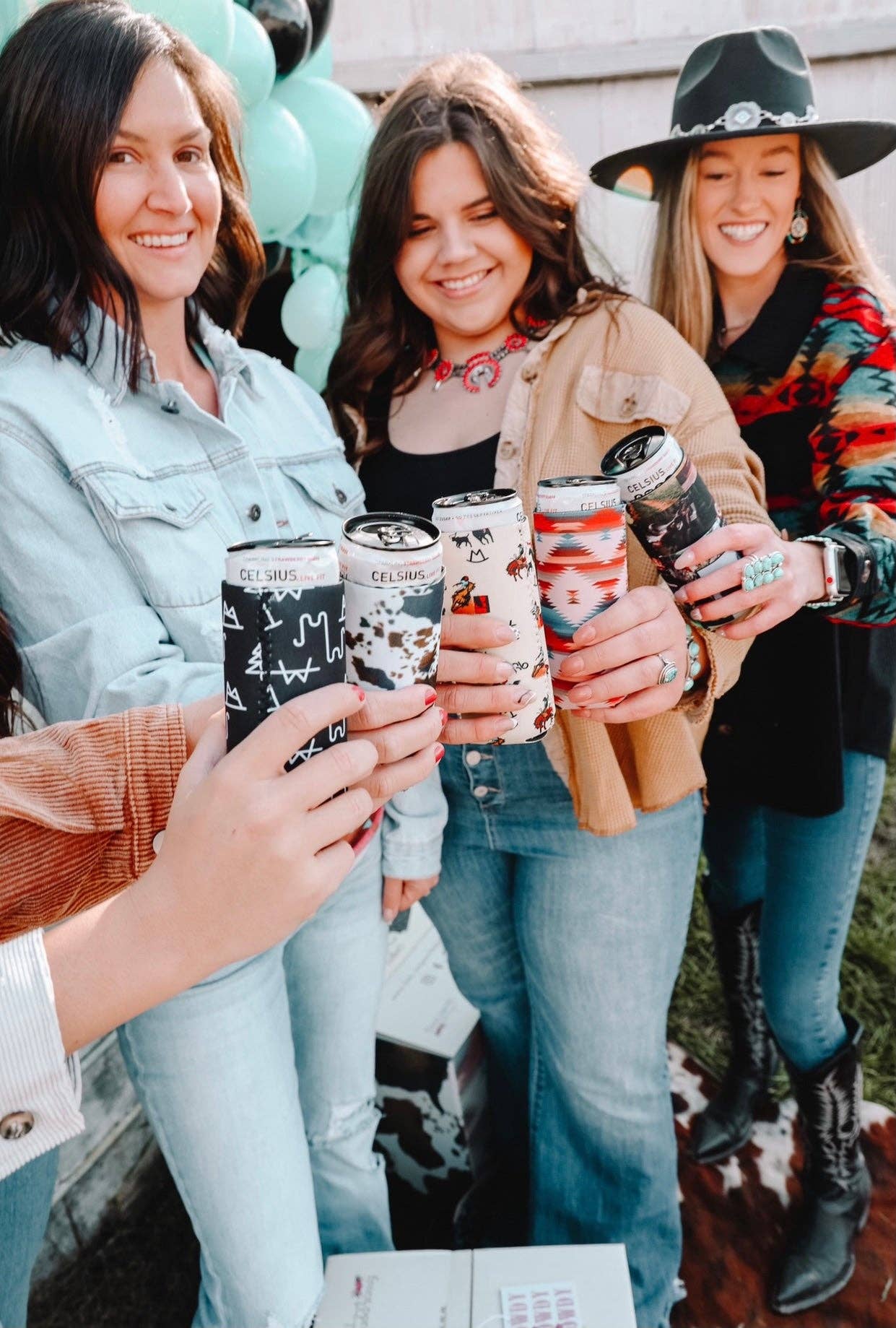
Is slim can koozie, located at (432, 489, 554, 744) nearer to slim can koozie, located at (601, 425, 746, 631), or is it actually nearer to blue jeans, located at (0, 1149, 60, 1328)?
slim can koozie, located at (601, 425, 746, 631)

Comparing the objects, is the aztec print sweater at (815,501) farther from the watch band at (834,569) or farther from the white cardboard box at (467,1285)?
the white cardboard box at (467,1285)

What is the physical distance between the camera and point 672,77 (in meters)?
3.93

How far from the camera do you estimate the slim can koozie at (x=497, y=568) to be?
976mm

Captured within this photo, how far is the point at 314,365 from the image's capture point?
2.38m

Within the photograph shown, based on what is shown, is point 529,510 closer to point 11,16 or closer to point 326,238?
point 11,16

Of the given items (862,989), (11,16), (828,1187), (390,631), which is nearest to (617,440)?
(390,631)

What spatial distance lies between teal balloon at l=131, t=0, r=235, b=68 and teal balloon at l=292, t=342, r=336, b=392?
0.78m

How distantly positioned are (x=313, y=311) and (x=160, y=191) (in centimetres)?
101

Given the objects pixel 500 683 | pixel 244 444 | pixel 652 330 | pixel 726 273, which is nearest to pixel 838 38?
pixel 726 273

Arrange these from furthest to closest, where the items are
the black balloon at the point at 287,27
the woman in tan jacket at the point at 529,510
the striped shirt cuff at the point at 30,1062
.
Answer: the black balloon at the point at 287,27 < the woman in tan jacket at the point at 529,510 < the striped shirt cuff at the point at 30,1062

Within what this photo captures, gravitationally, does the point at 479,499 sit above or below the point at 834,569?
above

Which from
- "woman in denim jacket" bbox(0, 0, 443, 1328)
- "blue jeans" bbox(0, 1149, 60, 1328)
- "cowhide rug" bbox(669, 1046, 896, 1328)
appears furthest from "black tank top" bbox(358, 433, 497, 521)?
"cowhide rug" bbox(669, 1046, 896, 1328)

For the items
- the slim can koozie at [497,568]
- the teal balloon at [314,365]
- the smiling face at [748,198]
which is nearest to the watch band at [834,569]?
the slim can koozie at [497,568]

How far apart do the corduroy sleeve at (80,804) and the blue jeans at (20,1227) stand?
38cm
